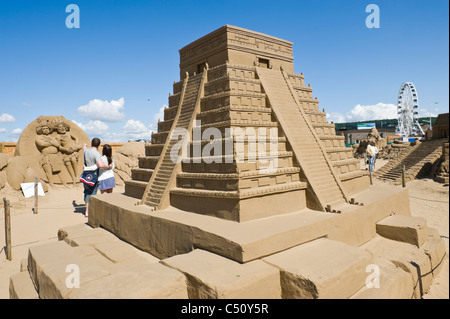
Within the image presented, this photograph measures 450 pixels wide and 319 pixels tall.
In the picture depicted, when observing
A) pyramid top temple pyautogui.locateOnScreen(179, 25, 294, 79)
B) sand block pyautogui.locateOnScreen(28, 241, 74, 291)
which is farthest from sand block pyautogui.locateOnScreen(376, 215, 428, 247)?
sand block pyautogui.locateOnScreen(28, 241, 74, 291)

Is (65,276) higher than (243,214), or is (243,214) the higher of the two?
(243,214)

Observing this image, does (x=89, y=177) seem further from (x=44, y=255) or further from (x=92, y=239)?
(x=44, y=255)

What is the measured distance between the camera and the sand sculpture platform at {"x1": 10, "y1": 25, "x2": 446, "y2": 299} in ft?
12.3

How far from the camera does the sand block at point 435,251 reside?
5.95 meters

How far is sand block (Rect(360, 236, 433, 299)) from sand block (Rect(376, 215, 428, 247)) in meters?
0.12

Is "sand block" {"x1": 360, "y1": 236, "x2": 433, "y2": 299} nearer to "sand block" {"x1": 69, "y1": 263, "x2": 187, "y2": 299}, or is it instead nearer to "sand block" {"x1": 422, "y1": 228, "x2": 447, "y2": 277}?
"sand block" {"x1": 422, "y1": 228, "x2": 447, "y2": 277}

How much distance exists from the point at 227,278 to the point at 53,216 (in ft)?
29.2

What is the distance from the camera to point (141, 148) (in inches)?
756

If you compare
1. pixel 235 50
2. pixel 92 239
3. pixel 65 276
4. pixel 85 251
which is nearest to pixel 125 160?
pixel 92 239

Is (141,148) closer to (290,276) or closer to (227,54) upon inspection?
(227,54)

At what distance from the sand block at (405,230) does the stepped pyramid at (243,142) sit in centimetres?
116

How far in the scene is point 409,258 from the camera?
5574mm

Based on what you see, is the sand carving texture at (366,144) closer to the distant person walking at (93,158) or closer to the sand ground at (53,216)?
the sand ground at (53,216)

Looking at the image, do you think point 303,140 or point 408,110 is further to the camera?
point 408,110
